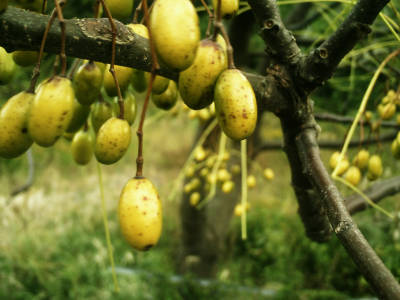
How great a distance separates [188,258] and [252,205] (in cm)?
225

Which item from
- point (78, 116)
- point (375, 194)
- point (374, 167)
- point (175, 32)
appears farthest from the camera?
point (375, 194)

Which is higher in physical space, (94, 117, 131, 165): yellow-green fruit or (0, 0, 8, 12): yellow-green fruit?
(0, 0, 8, 12): yellow-green fruit

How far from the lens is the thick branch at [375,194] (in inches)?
40.7

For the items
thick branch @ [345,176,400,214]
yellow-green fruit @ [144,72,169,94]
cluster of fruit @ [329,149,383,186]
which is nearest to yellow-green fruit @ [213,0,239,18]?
yellow-green fruit @ [144,72,169,94]

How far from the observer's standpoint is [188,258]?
279 centimetres

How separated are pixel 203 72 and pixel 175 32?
0.07m

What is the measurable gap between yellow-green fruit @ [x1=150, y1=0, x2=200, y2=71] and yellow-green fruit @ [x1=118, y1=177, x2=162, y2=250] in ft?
0.47

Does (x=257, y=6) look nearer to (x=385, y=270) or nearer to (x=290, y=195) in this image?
(x=385, y=270)

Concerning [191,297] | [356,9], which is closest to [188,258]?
[191,297]

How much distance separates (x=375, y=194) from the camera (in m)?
1.11

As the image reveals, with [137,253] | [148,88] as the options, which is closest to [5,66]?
[148,88]

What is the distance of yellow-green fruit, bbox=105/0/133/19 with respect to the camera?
0.55m

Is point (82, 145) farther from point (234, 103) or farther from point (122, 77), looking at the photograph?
point (234, 103)

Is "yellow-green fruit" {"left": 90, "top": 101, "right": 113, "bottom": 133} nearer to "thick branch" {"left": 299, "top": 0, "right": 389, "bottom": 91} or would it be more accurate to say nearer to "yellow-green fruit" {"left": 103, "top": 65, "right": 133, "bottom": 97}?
"yellow-green fruit" {"left": 103, "top": 65, "right": 133, "bottom": 97}
